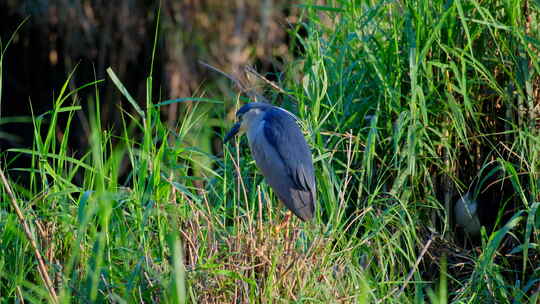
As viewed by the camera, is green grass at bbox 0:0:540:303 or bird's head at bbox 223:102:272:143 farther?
bird's head at bbox 223:102:272:143

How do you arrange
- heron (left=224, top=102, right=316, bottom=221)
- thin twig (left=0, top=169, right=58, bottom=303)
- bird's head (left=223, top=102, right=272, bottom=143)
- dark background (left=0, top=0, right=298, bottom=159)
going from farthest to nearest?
1. dark background (left=0, top=0, right=298, bottom=159)
2. bird's head (left=223, top=102, right=272, bottom=143)
3. heron (left=224, top=102, right=316, bottom=221)
4. thin twig (left=0, top=169, right=58, bottom=303)

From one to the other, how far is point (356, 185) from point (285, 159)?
518mm

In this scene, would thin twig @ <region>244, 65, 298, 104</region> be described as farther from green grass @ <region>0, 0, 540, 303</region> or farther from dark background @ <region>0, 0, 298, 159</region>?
dark background @ <region>0, 0, 298, 159</region>

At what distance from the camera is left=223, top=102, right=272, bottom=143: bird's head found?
3168mm

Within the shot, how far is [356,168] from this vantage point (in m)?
3.29

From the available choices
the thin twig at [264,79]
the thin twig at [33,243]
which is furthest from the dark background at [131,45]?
the thin twig at [33,243]

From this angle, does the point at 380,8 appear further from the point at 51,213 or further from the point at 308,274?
the point at 51,213

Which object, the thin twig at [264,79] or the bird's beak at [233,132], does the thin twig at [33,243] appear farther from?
the thin twig at [264,79]

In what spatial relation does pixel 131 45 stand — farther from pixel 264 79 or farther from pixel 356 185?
pixel 356 185

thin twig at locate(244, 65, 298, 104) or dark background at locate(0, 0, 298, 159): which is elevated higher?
thin twig at locate(244, 65, 298, 104)

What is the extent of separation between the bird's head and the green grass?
0.13m

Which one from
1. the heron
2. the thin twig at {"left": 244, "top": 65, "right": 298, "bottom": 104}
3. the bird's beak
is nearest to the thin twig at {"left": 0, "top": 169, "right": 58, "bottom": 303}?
the heron

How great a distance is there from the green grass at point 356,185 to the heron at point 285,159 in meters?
0.08

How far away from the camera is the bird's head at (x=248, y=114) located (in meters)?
3.17
